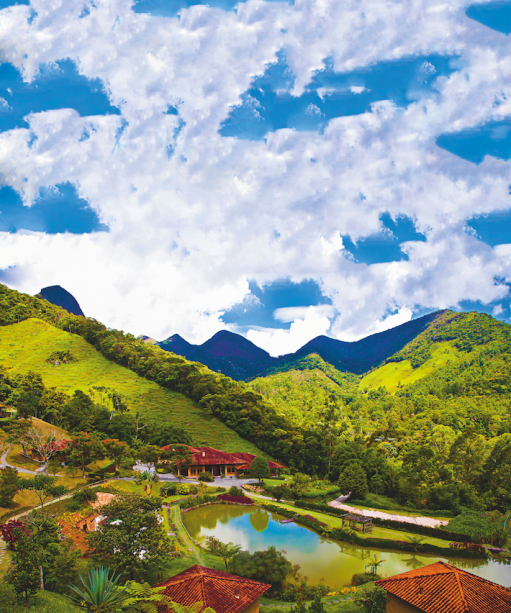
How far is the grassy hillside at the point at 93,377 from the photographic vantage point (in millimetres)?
65375

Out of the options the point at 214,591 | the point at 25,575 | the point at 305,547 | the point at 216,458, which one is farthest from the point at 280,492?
the point at 25,575

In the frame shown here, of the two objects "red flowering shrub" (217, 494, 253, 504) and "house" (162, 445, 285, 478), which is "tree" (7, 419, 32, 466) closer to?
"house" (162, 445, 285, 478)

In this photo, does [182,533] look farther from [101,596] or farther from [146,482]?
[101,596]

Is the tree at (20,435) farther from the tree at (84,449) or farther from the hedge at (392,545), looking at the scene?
the hedge at (392,545)

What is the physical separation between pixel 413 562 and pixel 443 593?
12.2 m

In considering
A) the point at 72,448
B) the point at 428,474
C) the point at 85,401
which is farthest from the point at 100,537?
the point at 85,401

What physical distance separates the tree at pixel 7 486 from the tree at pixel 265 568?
16.3 m

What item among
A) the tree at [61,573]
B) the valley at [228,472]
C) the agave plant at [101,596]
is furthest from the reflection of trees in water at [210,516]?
the agave plant at [101,596]

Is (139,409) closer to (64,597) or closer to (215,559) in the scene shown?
(215,559)

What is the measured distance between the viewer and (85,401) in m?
54.2

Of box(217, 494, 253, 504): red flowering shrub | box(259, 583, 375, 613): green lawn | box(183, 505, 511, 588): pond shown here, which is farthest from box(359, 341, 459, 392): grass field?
box(259, 583, 375, 613): green lawn

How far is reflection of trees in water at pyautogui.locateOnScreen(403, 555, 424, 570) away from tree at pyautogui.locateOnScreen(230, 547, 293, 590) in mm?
9415

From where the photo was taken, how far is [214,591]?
13.5 m

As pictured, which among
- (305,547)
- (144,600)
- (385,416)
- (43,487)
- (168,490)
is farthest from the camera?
(385,416)
